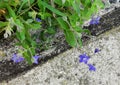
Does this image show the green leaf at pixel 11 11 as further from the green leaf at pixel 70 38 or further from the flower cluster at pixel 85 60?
the flower cluster at pixel 85 60

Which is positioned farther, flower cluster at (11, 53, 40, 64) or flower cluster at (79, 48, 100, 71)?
flower cluster at (79, 48, 100, 71)

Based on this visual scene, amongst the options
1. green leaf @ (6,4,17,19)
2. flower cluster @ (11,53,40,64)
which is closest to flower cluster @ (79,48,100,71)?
flower cluster @ (11,53,40,64)

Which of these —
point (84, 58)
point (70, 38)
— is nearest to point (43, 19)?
point (70, 38)

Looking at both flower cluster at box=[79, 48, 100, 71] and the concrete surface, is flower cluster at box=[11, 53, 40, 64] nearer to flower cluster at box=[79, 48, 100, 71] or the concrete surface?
the concrete surface

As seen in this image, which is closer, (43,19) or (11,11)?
(11,11)

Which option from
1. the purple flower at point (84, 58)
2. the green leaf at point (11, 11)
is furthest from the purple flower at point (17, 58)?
the purple flower at point (84, 58)

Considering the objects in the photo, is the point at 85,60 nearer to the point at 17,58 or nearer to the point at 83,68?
the point at 83,68
